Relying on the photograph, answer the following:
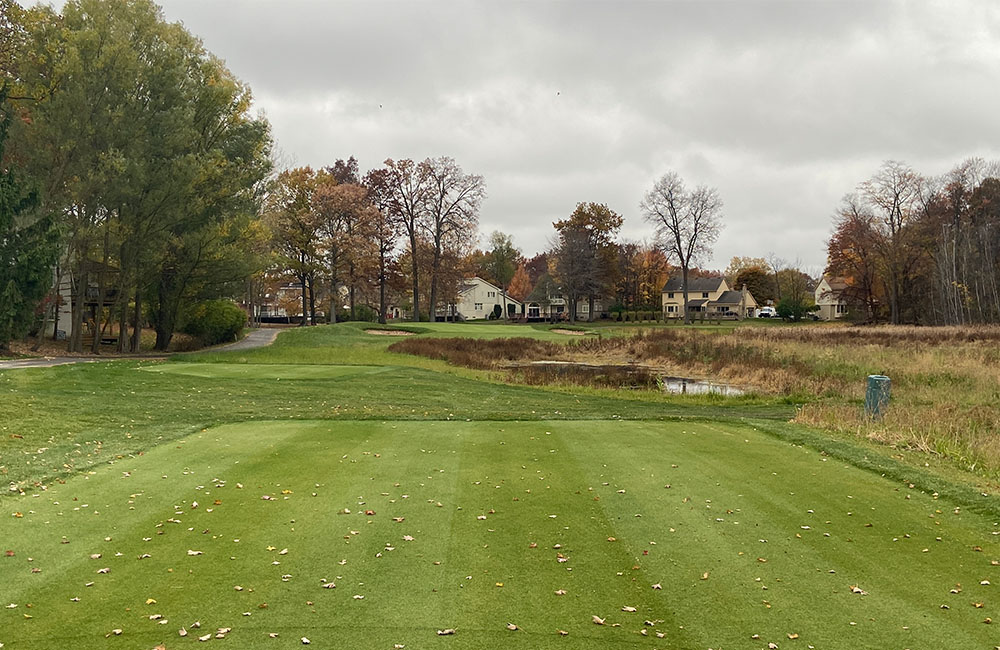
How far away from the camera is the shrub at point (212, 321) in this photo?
3694cm

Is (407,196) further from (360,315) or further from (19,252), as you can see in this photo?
(19,252)

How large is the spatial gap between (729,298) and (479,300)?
40.6 metres

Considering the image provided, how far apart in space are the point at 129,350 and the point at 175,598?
32211 mm

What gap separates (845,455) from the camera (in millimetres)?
10180

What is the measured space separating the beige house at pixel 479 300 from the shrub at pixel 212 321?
65941mm

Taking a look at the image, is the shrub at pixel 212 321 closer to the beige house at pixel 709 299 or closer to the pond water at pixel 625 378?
the pond water at pixel 625 378

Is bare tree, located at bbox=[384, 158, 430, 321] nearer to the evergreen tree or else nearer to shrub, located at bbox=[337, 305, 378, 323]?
shrub, located at bbox=[337, 305, 378, 323]

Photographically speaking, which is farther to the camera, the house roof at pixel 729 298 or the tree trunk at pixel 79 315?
the house roof at pixel 729 298

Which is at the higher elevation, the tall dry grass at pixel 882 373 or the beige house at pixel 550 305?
the beige house at pixel 550 305

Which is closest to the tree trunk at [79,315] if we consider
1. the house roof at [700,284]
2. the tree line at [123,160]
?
the tree line at [123,160]

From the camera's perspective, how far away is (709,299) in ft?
358

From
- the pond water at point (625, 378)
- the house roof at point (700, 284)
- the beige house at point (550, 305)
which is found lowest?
the pond water at point (625, 378)

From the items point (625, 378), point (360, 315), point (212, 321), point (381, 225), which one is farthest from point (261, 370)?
point (360, 315)

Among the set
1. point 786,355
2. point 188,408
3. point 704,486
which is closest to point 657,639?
point 704,486
